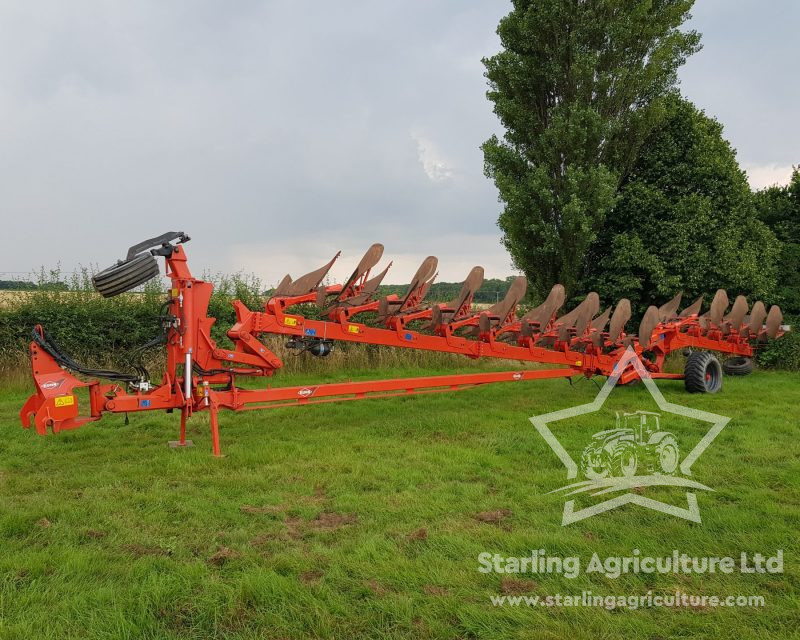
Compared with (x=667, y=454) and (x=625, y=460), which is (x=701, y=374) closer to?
(x=667, y=454)

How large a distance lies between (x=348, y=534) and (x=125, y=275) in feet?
12.3

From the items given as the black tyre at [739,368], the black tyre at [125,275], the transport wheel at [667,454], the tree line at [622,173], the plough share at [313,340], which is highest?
the tree line at [622,173]

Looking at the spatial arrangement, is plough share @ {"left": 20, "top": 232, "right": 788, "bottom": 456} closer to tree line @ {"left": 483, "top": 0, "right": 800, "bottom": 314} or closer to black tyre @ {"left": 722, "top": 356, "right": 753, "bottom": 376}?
black tyre @ {"left": 722, "top": 356, "right": 753, "bottom": 376}

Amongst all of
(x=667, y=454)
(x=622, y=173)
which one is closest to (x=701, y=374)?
(x=667, y=454)

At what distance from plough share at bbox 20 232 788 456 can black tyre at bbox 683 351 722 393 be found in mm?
20

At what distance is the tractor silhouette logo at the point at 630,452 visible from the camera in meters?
6.01

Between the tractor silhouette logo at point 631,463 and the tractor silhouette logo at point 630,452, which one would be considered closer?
the tractor silhouette logo at point 631,463

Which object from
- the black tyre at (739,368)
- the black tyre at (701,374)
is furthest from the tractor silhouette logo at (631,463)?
the black tyre at (739,368)

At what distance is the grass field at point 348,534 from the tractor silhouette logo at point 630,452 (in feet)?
0.91

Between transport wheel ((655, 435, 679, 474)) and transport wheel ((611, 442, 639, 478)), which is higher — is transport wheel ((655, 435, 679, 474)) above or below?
below

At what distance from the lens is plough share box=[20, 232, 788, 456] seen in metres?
6.14

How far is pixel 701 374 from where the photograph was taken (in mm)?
11156

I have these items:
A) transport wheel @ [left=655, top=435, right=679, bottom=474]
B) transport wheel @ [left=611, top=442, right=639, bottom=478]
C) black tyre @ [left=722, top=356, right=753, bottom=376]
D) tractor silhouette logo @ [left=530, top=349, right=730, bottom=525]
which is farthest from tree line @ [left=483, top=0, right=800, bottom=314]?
transport wheel @ [left=611, top=442, right=639, bottom=478]

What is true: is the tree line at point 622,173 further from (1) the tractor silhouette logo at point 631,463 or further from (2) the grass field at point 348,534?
(2) the grass field at point 348,534
